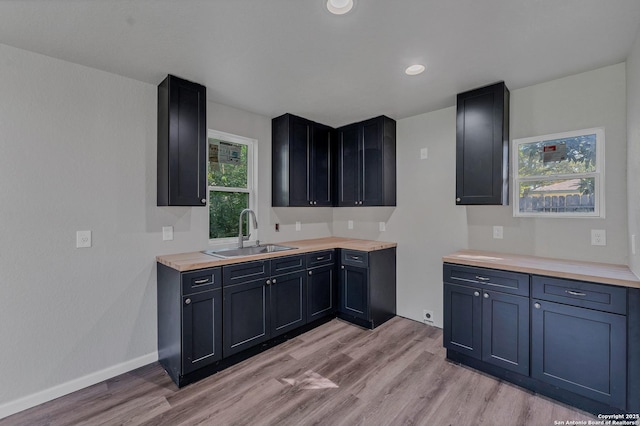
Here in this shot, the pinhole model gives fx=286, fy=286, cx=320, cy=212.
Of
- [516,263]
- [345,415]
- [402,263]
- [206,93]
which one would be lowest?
[345,415]

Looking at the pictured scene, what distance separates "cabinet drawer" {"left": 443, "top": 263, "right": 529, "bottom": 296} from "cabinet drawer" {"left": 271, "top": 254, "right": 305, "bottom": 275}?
1.43 metres

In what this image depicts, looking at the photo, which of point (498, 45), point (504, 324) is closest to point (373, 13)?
point (498, 45)

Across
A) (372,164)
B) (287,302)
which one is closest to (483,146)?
(372,164)

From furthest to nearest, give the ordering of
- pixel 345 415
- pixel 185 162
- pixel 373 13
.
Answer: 1. pixel 185 162
2. pixel 345 415
3. pixel 373 13

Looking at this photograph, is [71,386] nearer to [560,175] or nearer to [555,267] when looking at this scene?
[555,267]

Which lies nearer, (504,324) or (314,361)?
(504,324)

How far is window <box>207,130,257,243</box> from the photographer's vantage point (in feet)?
10.0

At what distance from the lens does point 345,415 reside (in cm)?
190

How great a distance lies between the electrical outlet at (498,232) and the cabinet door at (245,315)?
2314mm

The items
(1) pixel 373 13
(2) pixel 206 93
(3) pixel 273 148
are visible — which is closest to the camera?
(1) pixel 373 13

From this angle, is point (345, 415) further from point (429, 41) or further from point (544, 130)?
point (544, 130)

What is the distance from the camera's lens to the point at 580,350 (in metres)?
1.93

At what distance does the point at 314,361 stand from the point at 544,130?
2.93 meters

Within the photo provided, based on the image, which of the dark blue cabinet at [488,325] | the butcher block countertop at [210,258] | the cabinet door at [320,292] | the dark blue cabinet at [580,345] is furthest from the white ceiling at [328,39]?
the cabinet door at [320,292]
